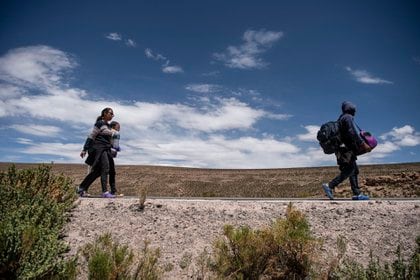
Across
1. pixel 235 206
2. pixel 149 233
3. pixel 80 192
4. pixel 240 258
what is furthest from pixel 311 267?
pixel 80 192

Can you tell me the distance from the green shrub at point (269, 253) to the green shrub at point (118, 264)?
3.22ft

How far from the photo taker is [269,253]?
5730mm

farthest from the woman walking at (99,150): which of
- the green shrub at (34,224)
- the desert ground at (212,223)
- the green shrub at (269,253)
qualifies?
the green shrub at (269,253)

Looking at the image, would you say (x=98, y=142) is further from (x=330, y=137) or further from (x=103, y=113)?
(x=330, y=137)

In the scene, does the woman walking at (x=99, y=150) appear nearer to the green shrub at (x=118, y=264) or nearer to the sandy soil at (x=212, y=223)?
the sandy soil at (x=212, y=223)

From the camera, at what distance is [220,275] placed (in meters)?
5.30

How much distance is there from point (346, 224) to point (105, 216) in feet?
14.5

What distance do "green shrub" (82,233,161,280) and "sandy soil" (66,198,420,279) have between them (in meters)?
0.39

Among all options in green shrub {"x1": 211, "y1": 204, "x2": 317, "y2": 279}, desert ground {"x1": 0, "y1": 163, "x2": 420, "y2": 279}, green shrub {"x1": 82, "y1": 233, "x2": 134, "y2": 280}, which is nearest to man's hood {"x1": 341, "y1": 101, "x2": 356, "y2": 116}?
desert ground {"x1": 0, "y1": 163, "x2": 420, "y2": 279}

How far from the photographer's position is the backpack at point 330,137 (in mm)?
8859

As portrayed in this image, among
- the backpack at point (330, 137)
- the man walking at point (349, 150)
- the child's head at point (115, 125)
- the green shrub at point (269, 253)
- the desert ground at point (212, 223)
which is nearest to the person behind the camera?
the green shrub at point (269, 253)

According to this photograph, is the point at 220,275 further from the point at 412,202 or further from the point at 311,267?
the point at 412,202

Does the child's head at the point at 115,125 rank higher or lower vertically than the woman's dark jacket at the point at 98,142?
higher

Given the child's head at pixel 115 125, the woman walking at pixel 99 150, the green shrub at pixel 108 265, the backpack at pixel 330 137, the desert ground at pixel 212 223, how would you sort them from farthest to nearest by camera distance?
the child's head at pixel 115 125 < the woman walking at pixel 99 150 < the backpack at pixel 330 137 < the desert ground at pixel 212 223 < the green shrub at pixel 108 265
